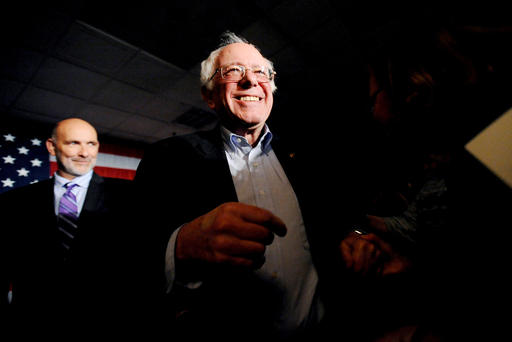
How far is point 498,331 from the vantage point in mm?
701

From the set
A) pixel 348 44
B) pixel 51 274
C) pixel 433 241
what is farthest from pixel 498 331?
pixel 348 44

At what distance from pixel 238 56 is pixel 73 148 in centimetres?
178

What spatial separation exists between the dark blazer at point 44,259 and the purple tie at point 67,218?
0.14 feet

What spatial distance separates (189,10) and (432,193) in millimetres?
2760

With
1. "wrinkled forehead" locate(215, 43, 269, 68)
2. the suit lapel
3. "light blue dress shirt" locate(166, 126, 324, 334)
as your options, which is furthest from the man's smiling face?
the suit lapel

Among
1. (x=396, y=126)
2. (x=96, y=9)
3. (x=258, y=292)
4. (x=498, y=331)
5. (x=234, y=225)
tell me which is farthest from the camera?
(x=96, y=9)

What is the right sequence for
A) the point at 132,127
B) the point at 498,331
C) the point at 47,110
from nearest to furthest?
the point at 498,331 < the point at 47,110 < the point at 132,127

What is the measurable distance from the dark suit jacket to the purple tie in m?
1.24

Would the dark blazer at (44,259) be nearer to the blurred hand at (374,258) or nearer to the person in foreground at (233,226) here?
the person in foreground at (233,226)

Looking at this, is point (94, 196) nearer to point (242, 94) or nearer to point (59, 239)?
point (59, 239)

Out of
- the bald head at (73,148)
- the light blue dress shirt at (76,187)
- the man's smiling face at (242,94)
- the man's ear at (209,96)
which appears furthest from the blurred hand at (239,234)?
the bald head at (73,148)

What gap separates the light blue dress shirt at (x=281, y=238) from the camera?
88 centimetres

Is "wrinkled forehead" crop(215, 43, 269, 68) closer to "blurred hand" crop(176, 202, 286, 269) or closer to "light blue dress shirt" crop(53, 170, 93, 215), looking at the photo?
"blurred hand" crop(176, 202, 286, 269)

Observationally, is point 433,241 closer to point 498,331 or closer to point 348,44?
point 498,331
